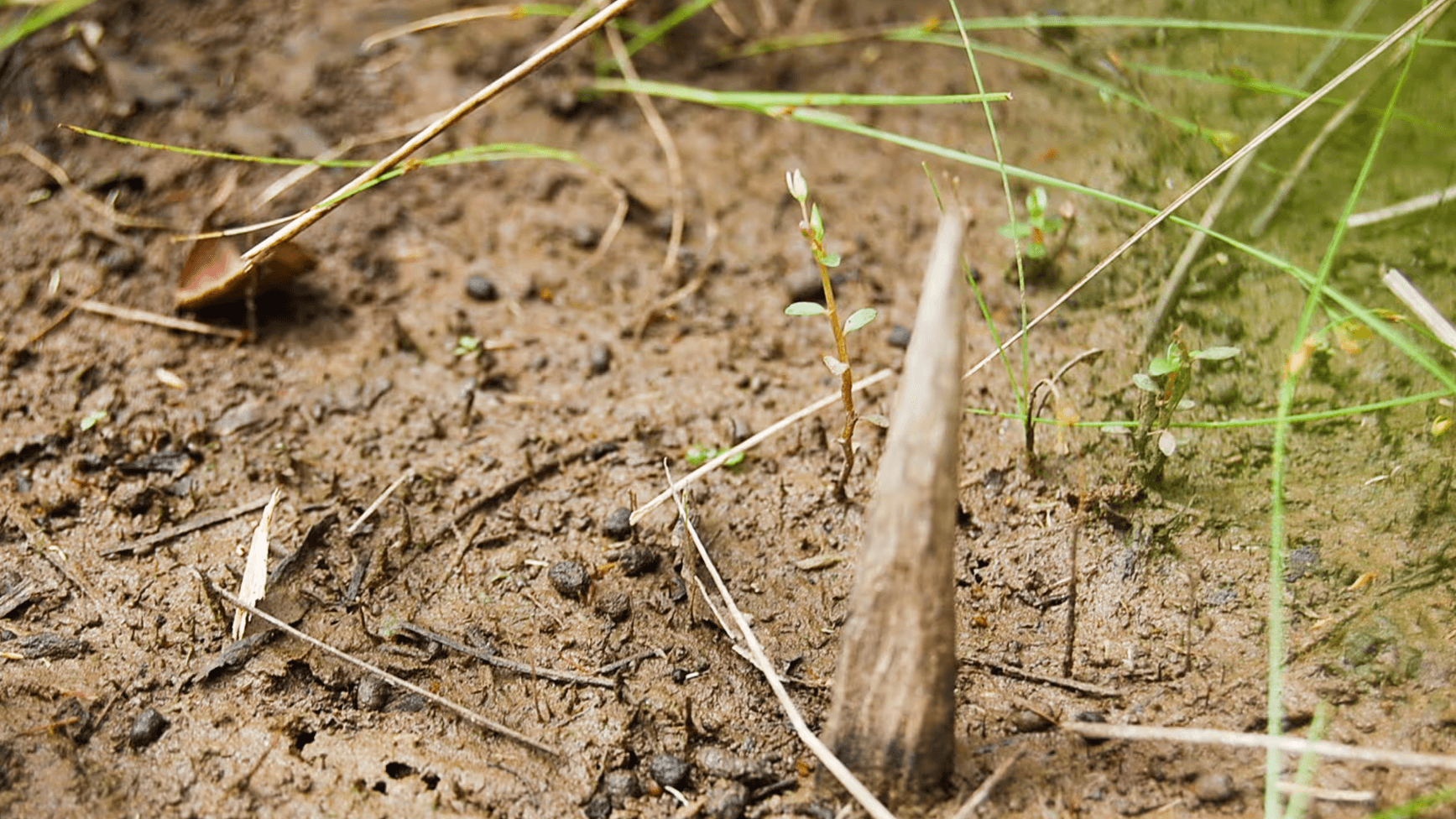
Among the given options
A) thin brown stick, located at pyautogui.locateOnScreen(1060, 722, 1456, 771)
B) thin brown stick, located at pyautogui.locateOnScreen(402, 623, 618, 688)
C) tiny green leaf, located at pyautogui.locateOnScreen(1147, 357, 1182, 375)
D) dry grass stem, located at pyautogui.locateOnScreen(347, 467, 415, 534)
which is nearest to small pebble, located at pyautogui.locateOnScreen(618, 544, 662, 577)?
thin brown stick, located at pyautogui.locateOnScreen(402, 623, 618, 688)

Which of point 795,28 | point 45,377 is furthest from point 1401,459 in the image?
point 45,377

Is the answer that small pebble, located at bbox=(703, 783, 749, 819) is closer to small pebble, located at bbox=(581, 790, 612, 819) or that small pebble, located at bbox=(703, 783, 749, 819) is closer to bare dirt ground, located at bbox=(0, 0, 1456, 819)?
bare dirt ground, located at bbox=(0, 0, 1456, 819)

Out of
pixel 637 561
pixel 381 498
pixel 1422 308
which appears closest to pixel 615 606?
pixel 637 561

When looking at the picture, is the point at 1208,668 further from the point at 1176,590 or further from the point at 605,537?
the point at 605,537

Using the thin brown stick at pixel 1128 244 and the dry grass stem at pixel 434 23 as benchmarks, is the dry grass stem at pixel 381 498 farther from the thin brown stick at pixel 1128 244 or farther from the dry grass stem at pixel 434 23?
the dry grass stem at pixel 434 23

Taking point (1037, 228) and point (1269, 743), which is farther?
point (1037, 228)

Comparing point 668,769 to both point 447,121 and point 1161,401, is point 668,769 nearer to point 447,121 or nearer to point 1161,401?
point 1161,401
